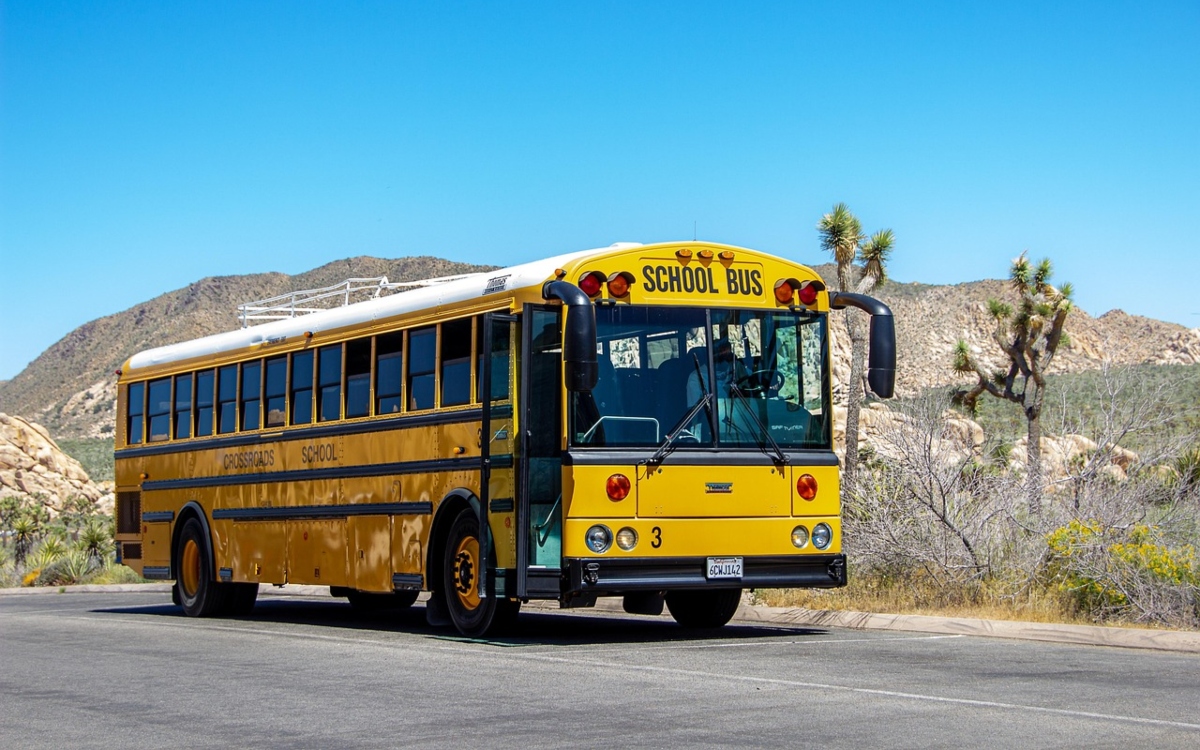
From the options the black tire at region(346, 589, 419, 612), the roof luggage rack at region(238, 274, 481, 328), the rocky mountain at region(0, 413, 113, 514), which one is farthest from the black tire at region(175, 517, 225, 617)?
the rocky mountain at region(0, 413, 113, 514)

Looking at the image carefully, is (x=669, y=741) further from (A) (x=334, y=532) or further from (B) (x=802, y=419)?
(A) (x=334, y=532)

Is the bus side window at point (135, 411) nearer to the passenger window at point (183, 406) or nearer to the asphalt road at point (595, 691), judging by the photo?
the passenger window at point (183, 406)

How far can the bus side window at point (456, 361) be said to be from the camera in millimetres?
14812

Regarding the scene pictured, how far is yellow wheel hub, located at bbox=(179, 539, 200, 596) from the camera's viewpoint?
20328 millimetres

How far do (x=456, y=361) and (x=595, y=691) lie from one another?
508 cm

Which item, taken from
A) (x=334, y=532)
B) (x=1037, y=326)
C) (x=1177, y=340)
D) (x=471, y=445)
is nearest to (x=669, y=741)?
(x=471, y=445)

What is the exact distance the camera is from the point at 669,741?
8492 millimetres

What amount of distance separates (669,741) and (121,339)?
10970 cm

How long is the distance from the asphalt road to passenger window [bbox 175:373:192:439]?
4536mm

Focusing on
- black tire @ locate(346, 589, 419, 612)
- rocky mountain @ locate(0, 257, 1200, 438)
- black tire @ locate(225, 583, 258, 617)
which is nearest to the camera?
black tire @ locate(225, 583, 258, 617)

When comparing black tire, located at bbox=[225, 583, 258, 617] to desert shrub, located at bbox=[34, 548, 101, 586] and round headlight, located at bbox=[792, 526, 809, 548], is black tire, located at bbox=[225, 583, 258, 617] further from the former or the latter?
desert shrub, located at bbox=[34, 548, 101, 586]

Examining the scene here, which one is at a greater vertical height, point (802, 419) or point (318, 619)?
point (802, 419)

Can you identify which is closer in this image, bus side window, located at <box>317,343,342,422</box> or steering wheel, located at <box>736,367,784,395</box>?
steering wheel, located at <box>736,367,784,395</box>

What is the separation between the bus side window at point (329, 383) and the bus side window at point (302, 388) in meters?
0.21
